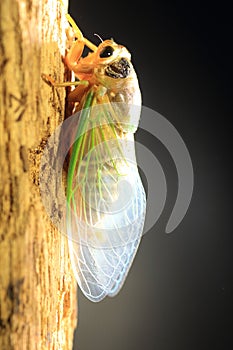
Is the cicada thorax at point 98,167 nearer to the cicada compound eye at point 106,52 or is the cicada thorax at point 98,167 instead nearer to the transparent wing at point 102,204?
the transparent wing at point 102,204

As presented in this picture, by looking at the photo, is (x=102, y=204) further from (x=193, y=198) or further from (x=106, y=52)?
(x=193, y=198)

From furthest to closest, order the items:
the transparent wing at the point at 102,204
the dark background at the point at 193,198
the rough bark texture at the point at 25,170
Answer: the dark background at the point at 193,198 → the transparent wing at the point at 102,204 → the rough bark texture at the point at 25,170

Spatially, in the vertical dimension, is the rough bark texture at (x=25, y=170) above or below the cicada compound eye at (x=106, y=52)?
below

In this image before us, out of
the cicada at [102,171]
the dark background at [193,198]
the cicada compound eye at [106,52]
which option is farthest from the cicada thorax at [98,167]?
the dark background at [193,198]

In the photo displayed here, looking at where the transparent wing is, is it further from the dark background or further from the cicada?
the dark background

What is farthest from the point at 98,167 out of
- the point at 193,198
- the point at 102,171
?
the point at 193,198

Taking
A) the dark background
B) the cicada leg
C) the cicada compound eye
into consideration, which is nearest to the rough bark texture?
the cicada leg
